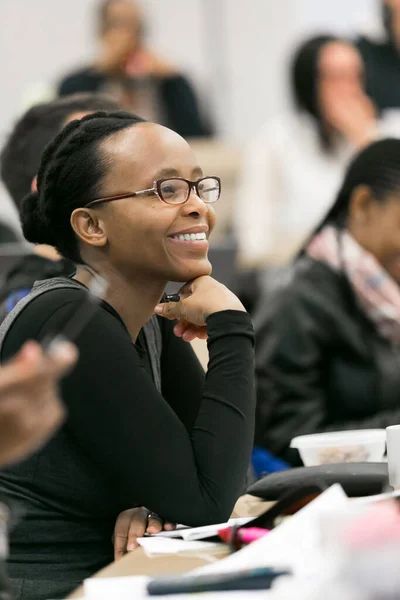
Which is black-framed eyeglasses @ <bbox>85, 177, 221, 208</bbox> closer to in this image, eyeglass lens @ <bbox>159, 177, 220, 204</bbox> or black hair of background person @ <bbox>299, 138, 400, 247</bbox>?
eyeglass lens @ <bbox>159, 177, 220, 204</bbox>

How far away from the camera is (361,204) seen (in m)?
2.96

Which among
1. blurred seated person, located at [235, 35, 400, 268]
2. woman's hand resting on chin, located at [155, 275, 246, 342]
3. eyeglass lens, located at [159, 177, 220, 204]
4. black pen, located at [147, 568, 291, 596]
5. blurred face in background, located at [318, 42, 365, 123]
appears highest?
eyeglass lens, located at [159, 177, 220, 204]

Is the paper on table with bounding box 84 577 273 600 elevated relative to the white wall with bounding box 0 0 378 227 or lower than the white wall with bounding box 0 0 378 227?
elevated

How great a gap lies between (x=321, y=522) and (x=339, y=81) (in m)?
3.94

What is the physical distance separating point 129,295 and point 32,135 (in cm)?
85

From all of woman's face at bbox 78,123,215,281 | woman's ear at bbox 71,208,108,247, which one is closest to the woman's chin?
woman's face at bbox 78,123,215,281

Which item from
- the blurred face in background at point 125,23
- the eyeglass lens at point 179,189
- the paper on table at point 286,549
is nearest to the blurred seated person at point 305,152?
the blurred face in background at point 125,23

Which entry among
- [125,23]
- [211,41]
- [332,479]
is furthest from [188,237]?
[211,41]

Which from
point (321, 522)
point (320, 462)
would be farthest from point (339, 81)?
point (321, 522)

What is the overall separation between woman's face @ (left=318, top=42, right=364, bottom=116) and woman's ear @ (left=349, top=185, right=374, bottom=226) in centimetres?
181

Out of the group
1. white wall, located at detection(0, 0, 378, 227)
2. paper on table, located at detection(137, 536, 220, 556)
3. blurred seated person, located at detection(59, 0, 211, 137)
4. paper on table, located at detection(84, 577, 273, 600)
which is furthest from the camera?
white wall, located at detection(0, 0, 378, 227)

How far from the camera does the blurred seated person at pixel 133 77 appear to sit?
5332 mm

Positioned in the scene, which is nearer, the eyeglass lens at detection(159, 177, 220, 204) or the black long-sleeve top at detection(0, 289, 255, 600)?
the black long-sleeve top at detection(0, 289, 255, 600)

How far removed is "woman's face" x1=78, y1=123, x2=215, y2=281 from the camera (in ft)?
5.74
